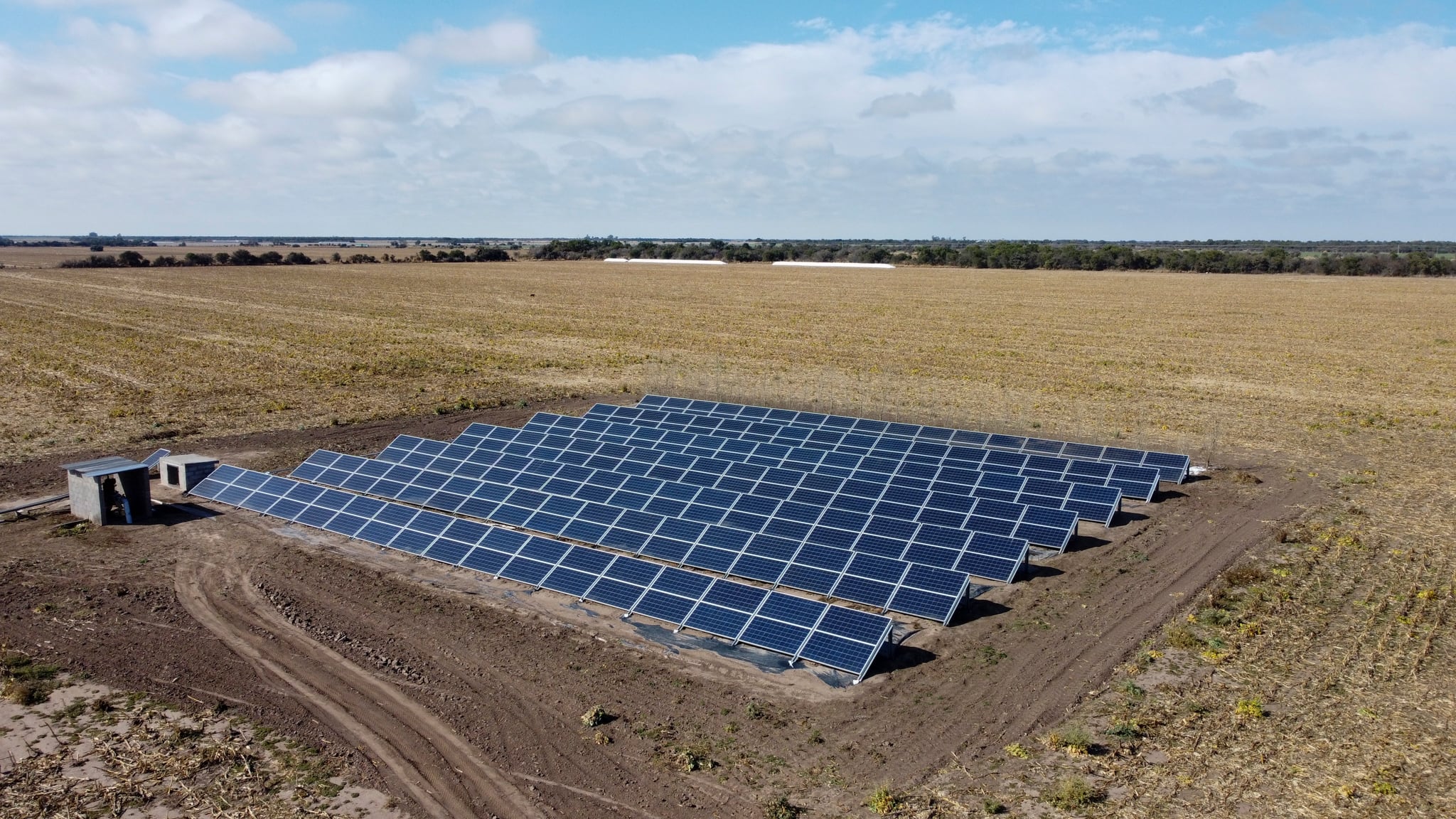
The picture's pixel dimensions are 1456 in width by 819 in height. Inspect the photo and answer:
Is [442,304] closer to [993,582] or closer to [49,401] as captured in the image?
[49,401]

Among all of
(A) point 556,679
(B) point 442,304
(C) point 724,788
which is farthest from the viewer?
(B) point 442,304

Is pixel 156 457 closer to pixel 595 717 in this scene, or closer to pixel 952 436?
pixel 595 717

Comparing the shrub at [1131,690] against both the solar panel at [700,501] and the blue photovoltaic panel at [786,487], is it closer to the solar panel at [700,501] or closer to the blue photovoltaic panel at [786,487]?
the solar panel at [700,501]

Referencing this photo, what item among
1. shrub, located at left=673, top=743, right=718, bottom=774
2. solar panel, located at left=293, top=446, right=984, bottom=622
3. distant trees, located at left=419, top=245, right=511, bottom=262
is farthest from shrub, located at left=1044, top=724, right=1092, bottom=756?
distant trees, located at left=419, top=245, right=511, bottom=262

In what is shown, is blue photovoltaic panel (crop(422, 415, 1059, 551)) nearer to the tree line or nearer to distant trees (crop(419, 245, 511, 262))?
the tree line

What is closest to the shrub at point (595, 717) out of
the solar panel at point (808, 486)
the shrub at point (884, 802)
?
the shrub at point (884, 802)

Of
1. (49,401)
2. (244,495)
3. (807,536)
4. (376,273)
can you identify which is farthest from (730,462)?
(376,273)

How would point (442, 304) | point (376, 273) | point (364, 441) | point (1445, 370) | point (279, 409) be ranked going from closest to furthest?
point (364, 441)
point (279, 409)
point (1445, 370)
point (442, 304)
point (376, 273)
